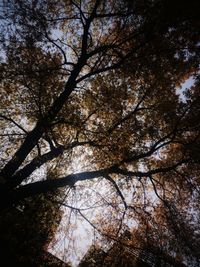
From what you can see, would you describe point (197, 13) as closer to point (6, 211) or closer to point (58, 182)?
point (58, 182)

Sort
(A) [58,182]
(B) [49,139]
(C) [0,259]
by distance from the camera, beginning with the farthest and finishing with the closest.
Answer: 1. (C) [0,259]
2. (B) [49,139]
3. (A) [58,182]

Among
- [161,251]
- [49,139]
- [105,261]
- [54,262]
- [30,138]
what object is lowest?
[54,262]

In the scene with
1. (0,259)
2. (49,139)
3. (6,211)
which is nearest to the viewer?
(6,211)

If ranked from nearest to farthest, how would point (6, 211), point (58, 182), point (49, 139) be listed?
point (58, 182), point (6, 211), point (49, 139)

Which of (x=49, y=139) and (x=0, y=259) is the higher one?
(x=49, y=139)

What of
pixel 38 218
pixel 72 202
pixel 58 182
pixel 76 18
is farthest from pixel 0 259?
pixel 76 18

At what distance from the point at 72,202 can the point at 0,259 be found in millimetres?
6143

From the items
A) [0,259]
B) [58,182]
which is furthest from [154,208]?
[0,259]

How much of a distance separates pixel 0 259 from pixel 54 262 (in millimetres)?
3434

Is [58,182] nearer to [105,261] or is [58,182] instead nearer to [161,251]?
[105,261]

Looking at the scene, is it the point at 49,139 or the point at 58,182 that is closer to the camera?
the point at 58,182

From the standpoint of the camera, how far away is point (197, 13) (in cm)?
1243

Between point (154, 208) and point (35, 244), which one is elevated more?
point (154, 208)

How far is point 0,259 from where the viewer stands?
47.9ft
